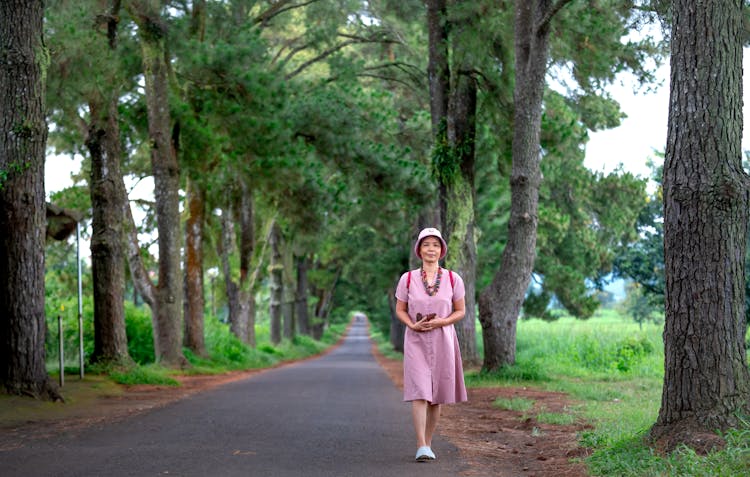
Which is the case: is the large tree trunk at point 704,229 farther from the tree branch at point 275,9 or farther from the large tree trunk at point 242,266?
the large tree trunk at point 242,266

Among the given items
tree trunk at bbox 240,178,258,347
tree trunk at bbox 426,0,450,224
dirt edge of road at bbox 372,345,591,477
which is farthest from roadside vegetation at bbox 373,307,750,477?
tree trunk at bbox 240,178,258,347

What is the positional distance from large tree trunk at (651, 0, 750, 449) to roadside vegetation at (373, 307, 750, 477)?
1.33 feet

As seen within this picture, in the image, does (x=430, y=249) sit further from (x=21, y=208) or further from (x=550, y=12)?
(x=550, y=12)

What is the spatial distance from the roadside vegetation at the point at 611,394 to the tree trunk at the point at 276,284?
12.8 meters

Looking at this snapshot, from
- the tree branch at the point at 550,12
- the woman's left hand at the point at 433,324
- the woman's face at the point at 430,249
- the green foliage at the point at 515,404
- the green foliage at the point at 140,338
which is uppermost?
the tree branch at the point at 550,12

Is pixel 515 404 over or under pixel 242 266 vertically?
under

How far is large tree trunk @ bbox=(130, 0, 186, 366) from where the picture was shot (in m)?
20.9

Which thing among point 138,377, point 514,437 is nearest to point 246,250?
point 138,377

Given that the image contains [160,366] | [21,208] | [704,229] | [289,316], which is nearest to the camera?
[704,229]

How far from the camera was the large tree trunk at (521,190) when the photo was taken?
55.2ft

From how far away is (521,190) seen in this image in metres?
16.9

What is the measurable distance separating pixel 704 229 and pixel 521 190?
9.84 meters

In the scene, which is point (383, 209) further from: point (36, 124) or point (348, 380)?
point (36, 124)

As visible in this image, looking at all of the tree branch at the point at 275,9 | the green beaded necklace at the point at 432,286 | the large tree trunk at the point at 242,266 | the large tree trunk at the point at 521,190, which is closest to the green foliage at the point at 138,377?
the large tree trunk at the point at 521,190
